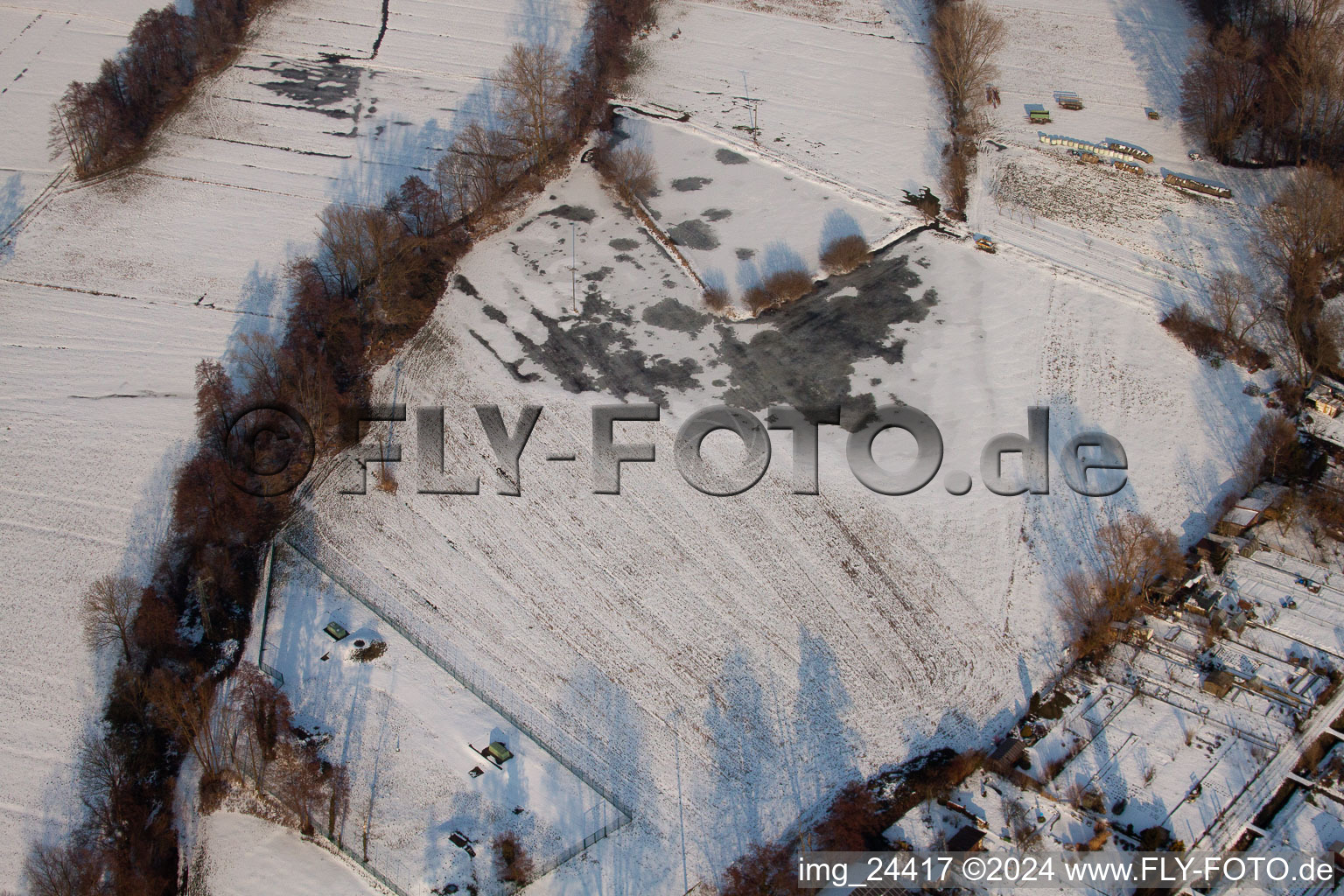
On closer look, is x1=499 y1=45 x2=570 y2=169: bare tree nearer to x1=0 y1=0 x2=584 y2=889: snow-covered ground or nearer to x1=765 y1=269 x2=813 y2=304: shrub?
x1=0 y1=0 x2=584 y2=889: snow-covered ground

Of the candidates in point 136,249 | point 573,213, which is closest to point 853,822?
point 573,213

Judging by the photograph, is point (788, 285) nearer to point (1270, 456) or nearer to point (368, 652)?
point (1270, 456)

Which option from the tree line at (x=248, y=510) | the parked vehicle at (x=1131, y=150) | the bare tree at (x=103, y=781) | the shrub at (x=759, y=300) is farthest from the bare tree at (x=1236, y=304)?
the bare tree at (x=103, y=781)

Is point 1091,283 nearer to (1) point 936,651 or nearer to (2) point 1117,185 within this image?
(2) point 1117,185

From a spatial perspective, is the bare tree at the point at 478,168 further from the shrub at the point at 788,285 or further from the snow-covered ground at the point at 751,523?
the shrub at the point at 788,285

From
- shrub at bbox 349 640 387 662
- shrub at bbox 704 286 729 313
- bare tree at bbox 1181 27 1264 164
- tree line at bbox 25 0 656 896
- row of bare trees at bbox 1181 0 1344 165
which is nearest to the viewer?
tree line at bbox 25 0 656 896

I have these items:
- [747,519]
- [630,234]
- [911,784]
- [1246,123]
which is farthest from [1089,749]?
[1246,123]

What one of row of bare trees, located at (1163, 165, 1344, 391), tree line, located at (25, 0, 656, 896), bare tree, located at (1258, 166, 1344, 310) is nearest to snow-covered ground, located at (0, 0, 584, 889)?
tree line, located at (25, 0, 656, 896)
